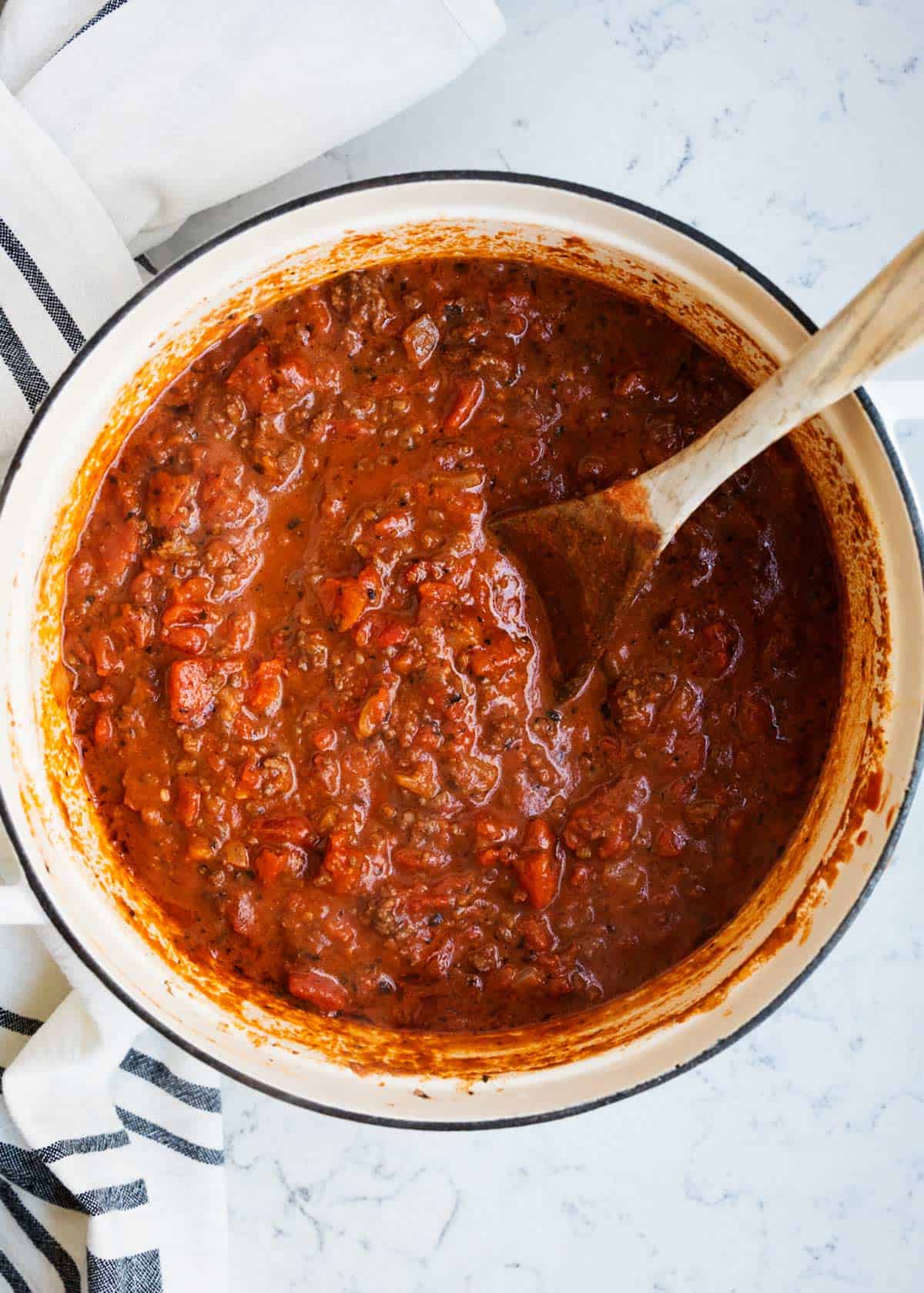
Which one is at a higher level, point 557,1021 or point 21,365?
point 21,365

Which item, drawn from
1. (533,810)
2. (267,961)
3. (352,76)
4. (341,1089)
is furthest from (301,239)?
(341,1089)

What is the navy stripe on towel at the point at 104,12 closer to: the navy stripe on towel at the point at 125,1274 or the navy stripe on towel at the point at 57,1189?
the navy stripe on towel at the point at 57,1189

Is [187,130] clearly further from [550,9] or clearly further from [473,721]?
[473,721]

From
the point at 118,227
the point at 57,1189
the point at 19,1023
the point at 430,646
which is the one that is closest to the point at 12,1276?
the point at 57,1189

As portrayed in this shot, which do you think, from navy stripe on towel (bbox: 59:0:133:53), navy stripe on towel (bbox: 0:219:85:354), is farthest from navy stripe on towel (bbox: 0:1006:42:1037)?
navy stripe on towel (bbox: 59:0:133:53)

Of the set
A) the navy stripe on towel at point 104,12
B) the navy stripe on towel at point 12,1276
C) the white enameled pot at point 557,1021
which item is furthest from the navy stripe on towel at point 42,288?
the navy stripe on towel at point 12,1276

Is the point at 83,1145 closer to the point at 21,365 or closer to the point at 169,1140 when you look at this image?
the point at 169,1140
